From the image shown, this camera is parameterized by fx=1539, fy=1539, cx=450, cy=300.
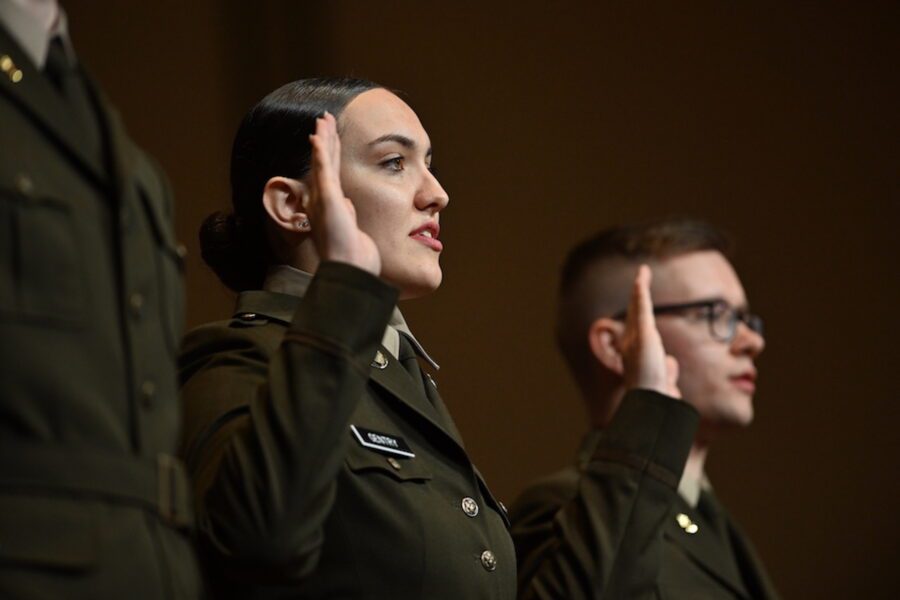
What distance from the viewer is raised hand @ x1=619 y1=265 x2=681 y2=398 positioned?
285 centimetres

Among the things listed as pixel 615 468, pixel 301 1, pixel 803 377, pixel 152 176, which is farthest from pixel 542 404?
pixel 152 176

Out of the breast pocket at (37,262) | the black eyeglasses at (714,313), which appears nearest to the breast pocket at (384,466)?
the breast pocket at (37,262)

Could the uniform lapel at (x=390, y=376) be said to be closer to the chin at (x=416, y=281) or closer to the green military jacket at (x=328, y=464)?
the green military jacket at (x=328, y=464)

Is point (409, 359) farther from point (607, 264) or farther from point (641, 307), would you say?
point (607, 264)

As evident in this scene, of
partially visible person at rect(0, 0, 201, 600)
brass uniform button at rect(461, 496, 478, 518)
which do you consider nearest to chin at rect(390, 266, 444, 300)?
brass uniform button at rect(461, 496, 478, 518)

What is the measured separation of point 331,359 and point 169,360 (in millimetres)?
260

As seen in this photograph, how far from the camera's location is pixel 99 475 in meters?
1.35

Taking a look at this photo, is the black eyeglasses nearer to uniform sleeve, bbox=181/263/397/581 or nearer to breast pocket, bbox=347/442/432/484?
breast pocket, bbox=347/442/432/484

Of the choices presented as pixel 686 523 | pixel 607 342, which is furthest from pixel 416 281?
pixel 607 342

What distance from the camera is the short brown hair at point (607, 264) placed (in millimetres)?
3572

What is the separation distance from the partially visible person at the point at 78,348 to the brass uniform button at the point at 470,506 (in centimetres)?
69

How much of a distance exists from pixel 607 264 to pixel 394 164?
1.32m

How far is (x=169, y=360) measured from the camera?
1.52m

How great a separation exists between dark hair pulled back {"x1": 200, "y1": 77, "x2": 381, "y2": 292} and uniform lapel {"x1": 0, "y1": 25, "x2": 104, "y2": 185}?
0.92m
